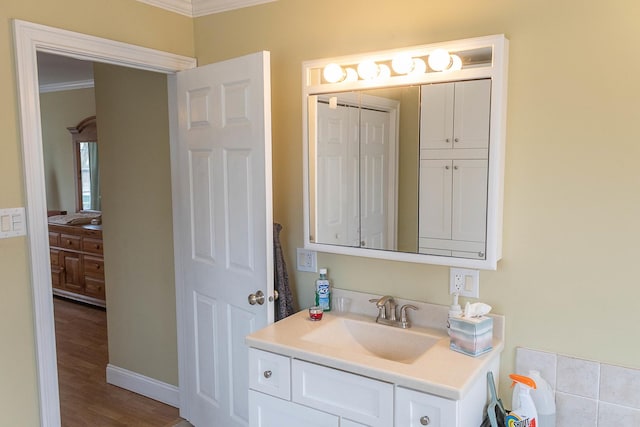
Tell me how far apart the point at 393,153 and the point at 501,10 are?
0.65 meters

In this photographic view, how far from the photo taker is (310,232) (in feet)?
7.68

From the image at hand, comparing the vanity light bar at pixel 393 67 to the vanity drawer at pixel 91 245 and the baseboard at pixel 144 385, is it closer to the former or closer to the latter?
the baseboard at pixel 144 385

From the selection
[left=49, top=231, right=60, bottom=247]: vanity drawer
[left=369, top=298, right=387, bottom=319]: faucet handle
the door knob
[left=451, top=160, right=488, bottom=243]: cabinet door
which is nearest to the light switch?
the door knob

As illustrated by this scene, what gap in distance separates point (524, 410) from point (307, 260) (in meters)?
1.13

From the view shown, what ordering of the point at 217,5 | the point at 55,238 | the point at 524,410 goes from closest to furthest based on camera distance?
the point at 524,410, the point at 217,5, the point at 55,238

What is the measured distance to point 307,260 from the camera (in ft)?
8.07

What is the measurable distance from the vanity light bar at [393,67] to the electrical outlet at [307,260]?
796 mm

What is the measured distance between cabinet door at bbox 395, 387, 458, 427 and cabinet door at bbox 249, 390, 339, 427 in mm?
263

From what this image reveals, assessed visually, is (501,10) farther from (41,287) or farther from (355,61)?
(41,287)

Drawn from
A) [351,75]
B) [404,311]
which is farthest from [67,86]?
[404,311]

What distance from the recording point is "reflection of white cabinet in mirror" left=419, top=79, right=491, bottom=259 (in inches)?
73.3

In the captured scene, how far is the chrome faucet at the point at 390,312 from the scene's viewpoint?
2.12 metres

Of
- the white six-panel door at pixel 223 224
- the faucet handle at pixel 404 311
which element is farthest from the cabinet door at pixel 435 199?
the white six-panel door at pixel 223 224

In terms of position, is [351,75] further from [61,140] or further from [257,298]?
[61,140]
